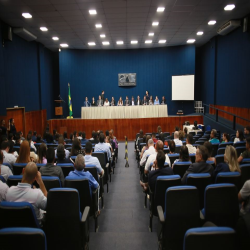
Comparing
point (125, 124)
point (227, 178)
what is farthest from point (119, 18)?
point (227, 178)

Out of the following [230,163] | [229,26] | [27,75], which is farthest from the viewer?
[27,75]

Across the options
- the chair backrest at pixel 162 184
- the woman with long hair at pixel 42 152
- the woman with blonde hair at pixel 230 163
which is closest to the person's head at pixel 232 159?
the woman with blonde hair at pixel 230 163

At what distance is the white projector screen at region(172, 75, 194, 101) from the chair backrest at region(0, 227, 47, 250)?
571 inches

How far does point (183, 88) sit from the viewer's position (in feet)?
49.3

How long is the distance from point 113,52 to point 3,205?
583 inches

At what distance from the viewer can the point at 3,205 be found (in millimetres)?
1916

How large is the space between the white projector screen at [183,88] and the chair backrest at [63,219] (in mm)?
13762

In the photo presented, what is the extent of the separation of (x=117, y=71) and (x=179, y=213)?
14200mm

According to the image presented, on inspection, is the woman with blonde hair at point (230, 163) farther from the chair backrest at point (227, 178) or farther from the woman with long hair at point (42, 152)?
the woman with long hair at point (42, 152)

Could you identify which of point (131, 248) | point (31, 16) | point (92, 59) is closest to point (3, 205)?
point (131, 248)

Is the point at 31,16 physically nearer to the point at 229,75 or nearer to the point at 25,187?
the point at 25,187

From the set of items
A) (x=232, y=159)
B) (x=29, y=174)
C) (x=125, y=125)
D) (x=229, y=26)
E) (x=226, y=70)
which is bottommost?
(x=125, y=125)

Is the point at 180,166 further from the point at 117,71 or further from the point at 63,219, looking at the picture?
the point at 117,71

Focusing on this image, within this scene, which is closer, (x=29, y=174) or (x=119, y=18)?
(x=29, y=174)
